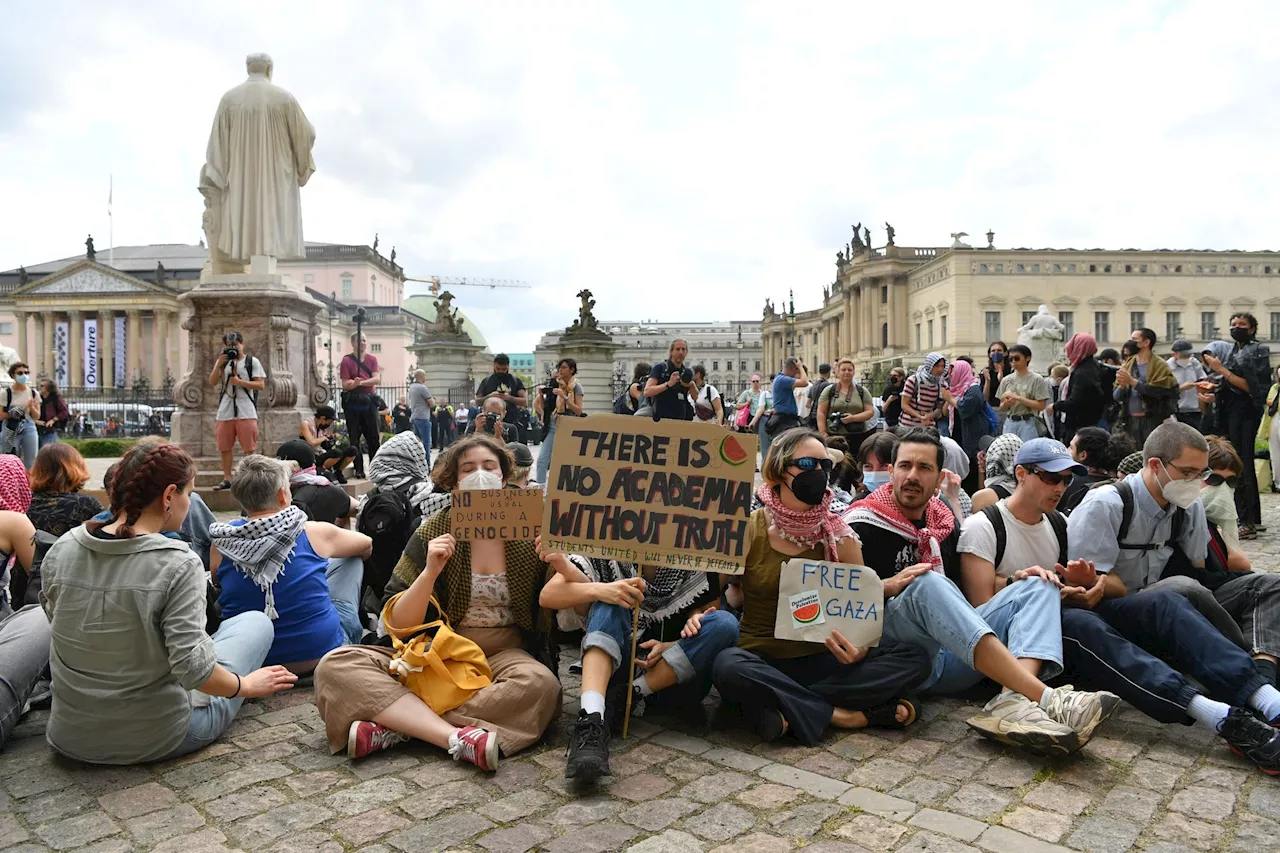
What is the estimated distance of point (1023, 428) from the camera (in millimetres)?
9133

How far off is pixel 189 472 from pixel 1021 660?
362 centimetres

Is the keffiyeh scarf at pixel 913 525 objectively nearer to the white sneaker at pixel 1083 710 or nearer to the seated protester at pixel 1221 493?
the white sneaker at pixel 1083 710

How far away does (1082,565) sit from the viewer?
4.43 metres

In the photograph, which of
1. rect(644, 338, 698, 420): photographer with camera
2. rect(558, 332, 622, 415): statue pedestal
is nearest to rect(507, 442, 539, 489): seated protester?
rect(644, 338, 698, 420): photographer with camera

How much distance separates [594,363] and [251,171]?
1464cm

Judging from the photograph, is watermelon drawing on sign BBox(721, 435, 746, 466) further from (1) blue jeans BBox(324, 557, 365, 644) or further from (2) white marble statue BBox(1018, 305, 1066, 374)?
(2) white marble statue BBox(1018, 305, 1066, 374)

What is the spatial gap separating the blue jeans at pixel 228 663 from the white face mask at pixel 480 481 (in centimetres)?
119

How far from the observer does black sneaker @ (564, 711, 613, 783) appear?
348 centimetres

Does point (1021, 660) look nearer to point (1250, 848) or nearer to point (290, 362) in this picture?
point (1250, 848)

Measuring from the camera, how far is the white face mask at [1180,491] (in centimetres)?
448

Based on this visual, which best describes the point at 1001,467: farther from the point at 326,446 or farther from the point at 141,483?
the point at 326,446

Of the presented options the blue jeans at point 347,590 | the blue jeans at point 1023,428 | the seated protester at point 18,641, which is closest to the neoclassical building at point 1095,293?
the blue jeans at point 1023,428

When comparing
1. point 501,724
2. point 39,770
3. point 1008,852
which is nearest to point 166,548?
point 39,770

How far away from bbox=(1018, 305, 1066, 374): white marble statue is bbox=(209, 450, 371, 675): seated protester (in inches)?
585
